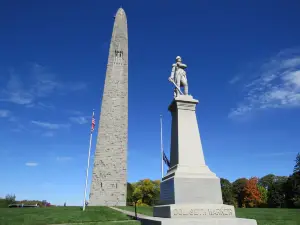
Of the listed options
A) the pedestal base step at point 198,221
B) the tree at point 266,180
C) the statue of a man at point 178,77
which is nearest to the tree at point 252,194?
the tree at point 266,180

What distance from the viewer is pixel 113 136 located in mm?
31141

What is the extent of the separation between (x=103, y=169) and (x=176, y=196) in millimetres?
25063

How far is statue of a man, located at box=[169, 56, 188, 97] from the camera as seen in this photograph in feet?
25.1

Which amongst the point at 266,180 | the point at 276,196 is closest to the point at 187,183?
the point at 276,196

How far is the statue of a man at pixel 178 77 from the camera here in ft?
25.1

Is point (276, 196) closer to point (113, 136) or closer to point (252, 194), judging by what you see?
point (252, 194)

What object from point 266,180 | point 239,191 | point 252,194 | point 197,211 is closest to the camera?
point 197,211

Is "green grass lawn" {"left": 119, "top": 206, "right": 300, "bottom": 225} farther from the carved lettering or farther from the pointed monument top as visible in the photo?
the pointed monument top

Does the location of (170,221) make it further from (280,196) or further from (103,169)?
(280,196)

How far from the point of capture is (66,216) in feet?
47.8

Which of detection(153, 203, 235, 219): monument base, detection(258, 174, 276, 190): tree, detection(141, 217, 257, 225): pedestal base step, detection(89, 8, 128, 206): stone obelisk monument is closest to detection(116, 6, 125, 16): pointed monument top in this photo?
detection(89, 8, 128, 206): stone obelisk monument

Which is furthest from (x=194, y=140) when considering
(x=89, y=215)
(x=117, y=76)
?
(x=117, y=76)

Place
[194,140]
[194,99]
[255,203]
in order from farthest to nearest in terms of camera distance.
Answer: [255,203] < [194,99] < [194,140]

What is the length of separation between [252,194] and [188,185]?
6510cm
